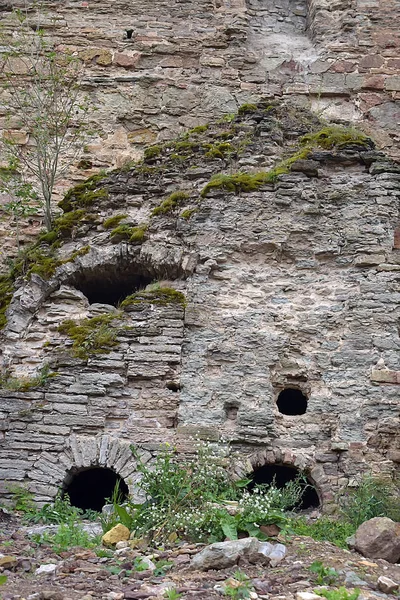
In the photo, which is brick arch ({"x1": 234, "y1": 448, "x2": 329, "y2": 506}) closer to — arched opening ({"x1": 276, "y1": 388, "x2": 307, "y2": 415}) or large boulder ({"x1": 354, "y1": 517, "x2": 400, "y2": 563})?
arched opening ({"x1": 276, "y1": 388, "x2": 307, "y2": 415})

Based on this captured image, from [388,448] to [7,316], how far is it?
3.96 metres

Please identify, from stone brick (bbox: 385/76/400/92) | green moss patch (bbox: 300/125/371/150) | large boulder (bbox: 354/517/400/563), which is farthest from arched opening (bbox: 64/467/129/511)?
stone brick (bbox: 385/76/400/92)

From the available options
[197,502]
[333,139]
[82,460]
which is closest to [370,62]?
[333,139]

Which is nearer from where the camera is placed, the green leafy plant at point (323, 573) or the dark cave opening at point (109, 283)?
the green leafy plant at point (323, 573)

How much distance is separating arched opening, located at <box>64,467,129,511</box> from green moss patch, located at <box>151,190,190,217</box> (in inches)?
108

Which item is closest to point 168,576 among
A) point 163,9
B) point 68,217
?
point 68,217

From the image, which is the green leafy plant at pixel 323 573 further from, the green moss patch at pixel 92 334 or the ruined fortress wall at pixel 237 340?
the green moss patch at pixel 92 334

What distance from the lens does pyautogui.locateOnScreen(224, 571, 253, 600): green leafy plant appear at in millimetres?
4527

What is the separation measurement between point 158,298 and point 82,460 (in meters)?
1.79

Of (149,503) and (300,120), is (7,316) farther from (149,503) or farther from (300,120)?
(300,120)

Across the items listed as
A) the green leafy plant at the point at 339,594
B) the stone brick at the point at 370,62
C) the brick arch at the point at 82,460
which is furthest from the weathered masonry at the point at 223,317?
the stone brick at the point at 370,62

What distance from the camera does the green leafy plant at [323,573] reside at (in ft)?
15.8

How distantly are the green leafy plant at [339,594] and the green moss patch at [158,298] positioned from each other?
384cm

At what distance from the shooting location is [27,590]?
4.66m
